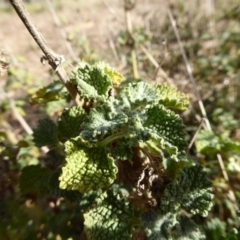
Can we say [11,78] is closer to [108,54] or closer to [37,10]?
[108,54]

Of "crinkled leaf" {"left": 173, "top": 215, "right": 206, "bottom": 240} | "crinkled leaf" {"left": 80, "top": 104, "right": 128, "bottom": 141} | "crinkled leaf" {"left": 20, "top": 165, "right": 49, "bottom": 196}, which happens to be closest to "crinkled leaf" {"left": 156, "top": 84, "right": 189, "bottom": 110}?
"crinkled leaf" {"left": 80, "top": 104, "right": 128, "bottom": 141}

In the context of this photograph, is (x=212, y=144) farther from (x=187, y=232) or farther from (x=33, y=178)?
(x=33, y=178)

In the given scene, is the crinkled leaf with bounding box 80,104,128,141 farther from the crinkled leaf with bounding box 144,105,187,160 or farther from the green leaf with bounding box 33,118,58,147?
the green leaf with bounding box 33,118,58,147

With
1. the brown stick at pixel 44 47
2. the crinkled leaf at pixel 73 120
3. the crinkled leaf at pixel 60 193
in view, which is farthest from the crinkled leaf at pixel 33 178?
the brown stick at pixel 44 47

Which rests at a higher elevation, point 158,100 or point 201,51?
point 201,51

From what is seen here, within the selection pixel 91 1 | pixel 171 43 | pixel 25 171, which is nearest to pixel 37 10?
pixel 91 1

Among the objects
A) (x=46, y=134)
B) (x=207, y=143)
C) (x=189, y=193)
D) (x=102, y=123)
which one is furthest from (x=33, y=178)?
(x=207, y=143)

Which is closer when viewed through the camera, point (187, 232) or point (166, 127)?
A: point (166, 127)
